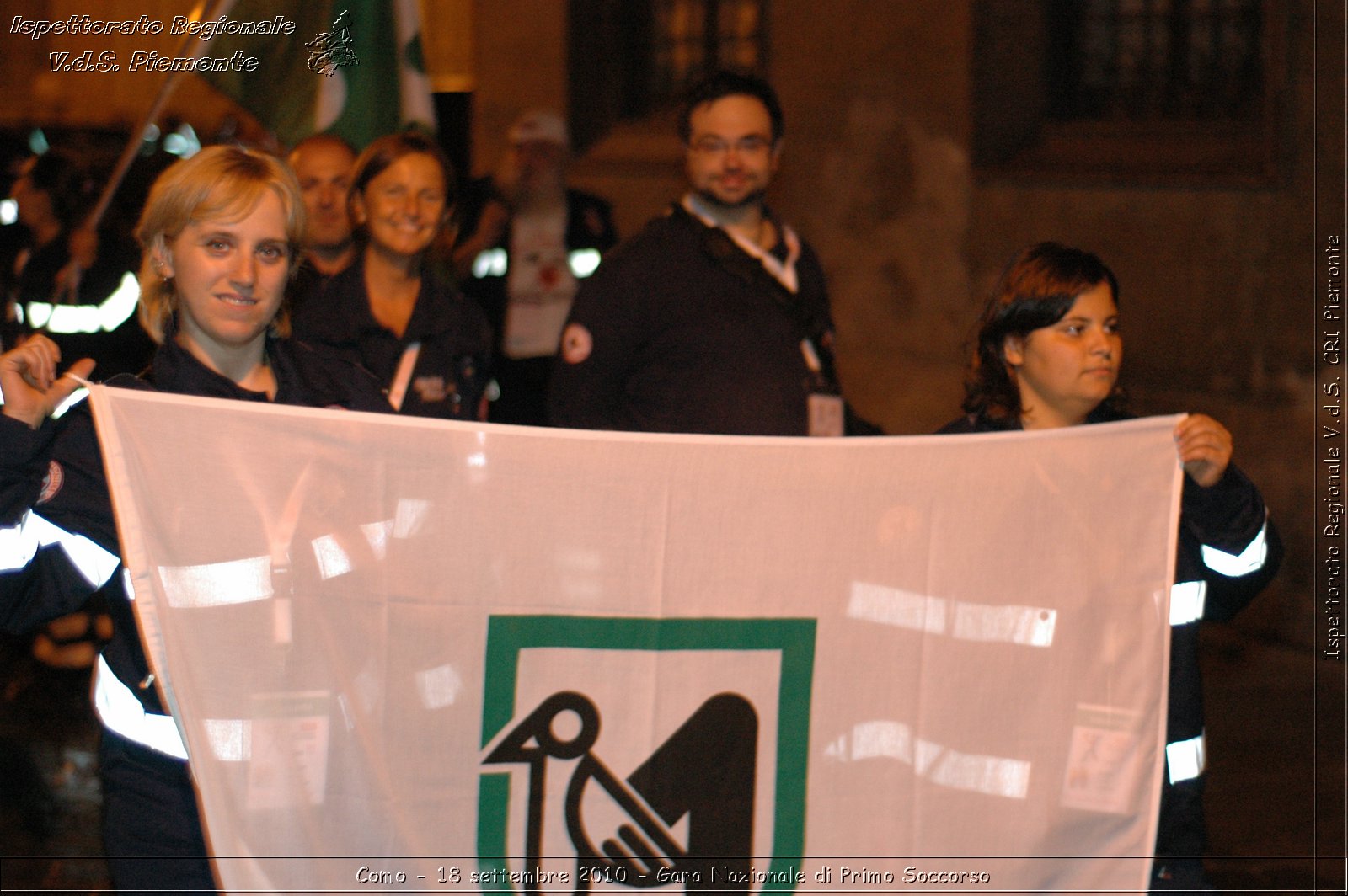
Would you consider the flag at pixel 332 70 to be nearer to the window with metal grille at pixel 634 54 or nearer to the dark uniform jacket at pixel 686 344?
the dark uniform jacket at pixel 686 344

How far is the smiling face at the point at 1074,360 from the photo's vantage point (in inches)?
123

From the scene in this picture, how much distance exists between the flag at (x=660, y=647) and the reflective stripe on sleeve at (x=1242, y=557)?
120mm

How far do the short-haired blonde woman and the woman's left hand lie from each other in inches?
60.3

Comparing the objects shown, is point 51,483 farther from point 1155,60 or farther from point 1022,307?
point 1155,60

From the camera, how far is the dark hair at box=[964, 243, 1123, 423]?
10.4ft

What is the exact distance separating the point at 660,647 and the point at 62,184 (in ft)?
18.9

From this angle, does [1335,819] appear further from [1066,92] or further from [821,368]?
[1066,92]

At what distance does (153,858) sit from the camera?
268 cm

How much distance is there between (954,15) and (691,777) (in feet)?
23.1

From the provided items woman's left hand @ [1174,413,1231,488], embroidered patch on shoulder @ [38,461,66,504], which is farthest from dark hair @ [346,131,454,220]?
woman's left hand @ [1174,413,1231,488]

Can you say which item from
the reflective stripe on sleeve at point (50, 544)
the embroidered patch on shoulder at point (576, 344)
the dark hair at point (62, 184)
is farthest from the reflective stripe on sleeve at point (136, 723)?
the dark hair at point (62, 184)

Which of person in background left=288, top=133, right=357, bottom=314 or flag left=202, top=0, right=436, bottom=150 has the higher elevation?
flag left=202, top=0, right=436, bottom=150

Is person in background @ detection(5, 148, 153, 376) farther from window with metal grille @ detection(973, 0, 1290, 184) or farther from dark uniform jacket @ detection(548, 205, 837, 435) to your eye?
window with metal grille @ detection(973, 0, 1290, 184)

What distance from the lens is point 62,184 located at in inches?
297
